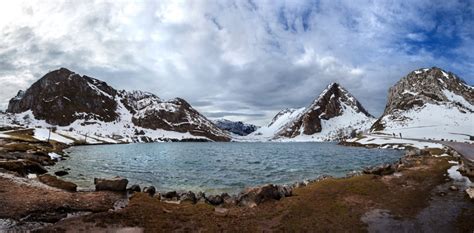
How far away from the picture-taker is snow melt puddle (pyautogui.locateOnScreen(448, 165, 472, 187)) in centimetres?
3412

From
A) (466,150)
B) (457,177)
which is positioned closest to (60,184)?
(457,177)

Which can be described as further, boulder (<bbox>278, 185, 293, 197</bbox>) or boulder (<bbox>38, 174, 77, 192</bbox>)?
boulder (<bbox>38, 174, 77, 192</bbox>)

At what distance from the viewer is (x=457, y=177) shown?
37.2 metres

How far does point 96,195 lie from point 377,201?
23968 millimetres

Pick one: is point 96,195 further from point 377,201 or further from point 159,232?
point 377,201

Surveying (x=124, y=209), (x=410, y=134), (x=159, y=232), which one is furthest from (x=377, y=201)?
(x=410, y=134)

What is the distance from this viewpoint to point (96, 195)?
96.0 feet

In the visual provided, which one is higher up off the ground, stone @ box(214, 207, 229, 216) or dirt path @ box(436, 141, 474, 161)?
dirt path @ box(436, 141, 474, 161)

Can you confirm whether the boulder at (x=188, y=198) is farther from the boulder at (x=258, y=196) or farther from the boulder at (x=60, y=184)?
the boulder at (x=60, y=184)

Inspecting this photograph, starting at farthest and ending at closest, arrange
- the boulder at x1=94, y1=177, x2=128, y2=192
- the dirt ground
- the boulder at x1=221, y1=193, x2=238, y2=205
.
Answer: the boulder at x1=94, y1=177, x2=128, y2=192
the boulder at x1=221, y1=193, x2=238, y2=205
the dirt ground

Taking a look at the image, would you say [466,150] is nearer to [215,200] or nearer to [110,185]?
[215,200]

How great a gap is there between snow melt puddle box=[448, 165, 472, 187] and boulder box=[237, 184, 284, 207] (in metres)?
19.5

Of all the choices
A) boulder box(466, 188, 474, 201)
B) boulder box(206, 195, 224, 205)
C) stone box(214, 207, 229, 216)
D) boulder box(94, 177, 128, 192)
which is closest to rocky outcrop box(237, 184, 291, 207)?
boulder box(206, 195, 224, 205)

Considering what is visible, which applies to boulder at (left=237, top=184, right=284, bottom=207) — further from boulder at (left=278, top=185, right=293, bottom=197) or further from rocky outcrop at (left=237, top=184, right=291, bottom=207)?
boulder at (left=278, top=185, right=293, bottom=197)
